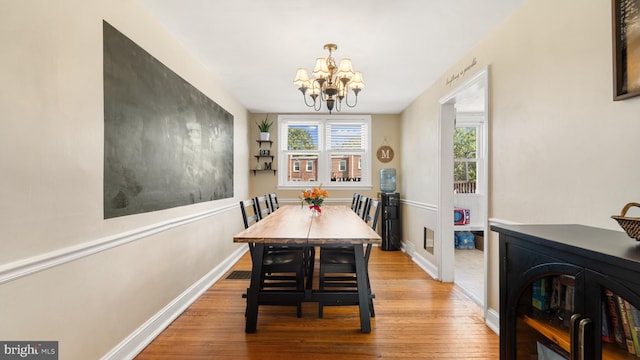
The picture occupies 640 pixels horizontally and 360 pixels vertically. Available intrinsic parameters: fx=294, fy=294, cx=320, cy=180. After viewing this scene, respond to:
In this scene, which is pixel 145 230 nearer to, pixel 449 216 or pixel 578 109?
pixel 578 109

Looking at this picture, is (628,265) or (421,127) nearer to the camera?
(628,265)

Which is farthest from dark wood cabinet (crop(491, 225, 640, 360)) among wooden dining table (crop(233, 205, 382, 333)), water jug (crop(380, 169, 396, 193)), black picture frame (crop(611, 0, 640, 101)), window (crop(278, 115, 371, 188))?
window (crop(278, 115, 371, 188))

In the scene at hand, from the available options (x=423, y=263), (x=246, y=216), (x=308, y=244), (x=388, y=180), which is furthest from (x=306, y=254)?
(x=388, y=180)

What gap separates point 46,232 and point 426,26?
2846 millimetres

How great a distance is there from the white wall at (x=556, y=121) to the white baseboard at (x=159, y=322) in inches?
107

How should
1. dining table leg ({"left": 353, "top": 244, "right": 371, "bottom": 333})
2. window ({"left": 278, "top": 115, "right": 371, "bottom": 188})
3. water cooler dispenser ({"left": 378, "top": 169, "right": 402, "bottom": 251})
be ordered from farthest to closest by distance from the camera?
window ({"left": 278, "top": 115, "right": 371, "bottom": 188}), water cooler dispenser ({"left": 378, "top": 169, "right": 402, "bottom": 251}), dining table leg ({"left": 353, "top": 244, "right": 371, "bottom": 333})

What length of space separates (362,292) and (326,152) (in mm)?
3616

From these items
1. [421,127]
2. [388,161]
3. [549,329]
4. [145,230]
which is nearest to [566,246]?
[549,329]

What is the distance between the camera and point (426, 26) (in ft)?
7.97

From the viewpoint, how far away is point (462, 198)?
17.2 feet

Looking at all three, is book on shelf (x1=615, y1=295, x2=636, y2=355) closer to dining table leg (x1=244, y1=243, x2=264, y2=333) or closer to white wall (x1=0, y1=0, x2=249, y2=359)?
dining table leg (x1=244, y1=243, x2=264, y2=333)

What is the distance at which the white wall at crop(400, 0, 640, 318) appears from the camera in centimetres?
146

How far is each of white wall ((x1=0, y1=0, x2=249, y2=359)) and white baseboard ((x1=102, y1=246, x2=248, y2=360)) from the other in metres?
0.05

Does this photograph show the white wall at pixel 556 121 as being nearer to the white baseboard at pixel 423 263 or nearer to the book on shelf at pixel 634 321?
the book on shelf at pixel 634 321
